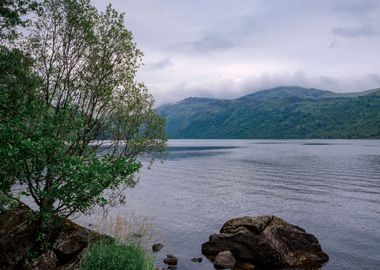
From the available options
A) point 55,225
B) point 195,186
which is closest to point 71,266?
point 55,225

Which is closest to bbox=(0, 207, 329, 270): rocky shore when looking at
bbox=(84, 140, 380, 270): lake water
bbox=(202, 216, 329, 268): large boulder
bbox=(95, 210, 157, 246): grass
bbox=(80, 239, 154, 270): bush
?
bbox=(202, 216, 329, 268): large boulder

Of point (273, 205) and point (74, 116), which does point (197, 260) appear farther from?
point (273, 205)

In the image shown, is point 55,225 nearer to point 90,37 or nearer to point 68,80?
point 68,80

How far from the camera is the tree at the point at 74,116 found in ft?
64.8

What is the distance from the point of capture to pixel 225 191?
85062 mm

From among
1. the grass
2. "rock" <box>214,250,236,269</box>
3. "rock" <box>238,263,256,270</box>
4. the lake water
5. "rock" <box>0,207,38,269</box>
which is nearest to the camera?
"rock" <box>0,207,38,269</box>

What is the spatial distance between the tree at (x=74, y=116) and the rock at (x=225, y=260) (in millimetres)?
12584

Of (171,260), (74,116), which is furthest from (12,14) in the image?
(171,260)

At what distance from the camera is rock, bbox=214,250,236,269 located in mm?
34688

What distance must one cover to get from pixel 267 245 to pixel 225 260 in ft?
15.2

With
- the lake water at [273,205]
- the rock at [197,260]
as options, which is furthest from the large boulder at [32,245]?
the rock at [197,260]

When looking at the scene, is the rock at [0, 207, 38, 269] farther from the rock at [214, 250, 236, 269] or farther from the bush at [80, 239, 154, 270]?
the rock at [214, 250, 236, 269]

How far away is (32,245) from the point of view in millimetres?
24266

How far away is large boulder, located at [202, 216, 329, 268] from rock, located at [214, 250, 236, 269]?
1.23 meters
